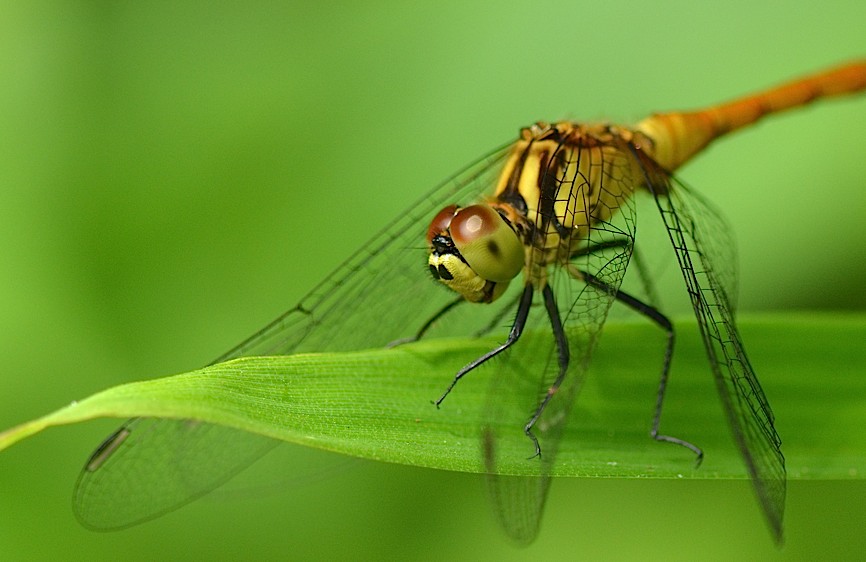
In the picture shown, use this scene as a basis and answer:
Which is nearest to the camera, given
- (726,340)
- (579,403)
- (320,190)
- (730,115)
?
(726,340)

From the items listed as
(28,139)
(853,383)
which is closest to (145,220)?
(28,139)

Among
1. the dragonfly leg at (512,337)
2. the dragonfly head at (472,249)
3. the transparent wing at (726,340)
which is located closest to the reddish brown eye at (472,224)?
the dragonfly head at (472,249)

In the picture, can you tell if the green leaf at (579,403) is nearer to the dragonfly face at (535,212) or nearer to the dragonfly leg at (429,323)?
the dragonfly face at (535,212)

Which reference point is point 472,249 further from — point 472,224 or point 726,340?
point 726,340

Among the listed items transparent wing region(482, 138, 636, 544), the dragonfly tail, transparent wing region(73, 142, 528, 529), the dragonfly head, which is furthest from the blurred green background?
the dragonfly head

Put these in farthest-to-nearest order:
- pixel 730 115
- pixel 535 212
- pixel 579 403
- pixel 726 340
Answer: pixel 730 115 < pixel 535 212 < pixel 579 403 < pixel 726 340

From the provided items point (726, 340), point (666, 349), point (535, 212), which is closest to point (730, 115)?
point (535, 212)

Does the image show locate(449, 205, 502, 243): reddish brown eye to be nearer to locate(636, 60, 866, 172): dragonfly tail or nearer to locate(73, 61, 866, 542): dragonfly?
locate(73, 61, 866, 542): dragonfly
